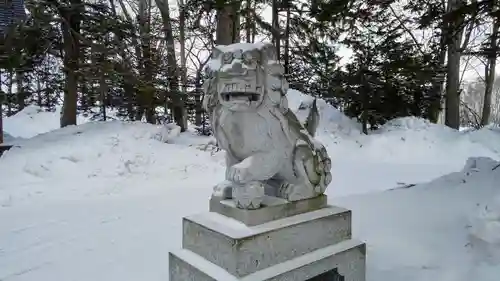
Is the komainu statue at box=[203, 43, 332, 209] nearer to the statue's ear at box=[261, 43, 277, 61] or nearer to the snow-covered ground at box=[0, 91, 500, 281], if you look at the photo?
the statue's ear at box=[261, 43, 277, 61]

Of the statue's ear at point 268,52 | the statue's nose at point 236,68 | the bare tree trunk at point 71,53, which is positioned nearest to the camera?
the statue's nose at point 236,68

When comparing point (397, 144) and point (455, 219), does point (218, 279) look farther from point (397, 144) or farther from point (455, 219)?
point (397, 144)

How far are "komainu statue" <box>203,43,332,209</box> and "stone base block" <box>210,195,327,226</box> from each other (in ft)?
0.10

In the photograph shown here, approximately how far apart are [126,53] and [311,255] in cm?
588

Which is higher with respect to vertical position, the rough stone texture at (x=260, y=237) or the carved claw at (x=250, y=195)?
the carved claw at (x=250, y=195)

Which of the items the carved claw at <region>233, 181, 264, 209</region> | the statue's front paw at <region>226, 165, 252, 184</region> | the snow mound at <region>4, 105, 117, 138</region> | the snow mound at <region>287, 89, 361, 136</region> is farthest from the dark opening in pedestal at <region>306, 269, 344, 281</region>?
the snow mound at <region>4, 105, 117, 138</region>

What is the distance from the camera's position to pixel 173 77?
8.06 meters

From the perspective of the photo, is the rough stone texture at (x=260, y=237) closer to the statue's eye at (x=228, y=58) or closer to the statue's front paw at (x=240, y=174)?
the statue's front paw at (x=240, y=174)

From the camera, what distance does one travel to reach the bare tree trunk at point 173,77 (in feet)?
25.1

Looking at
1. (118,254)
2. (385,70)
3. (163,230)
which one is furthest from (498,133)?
(118,254)

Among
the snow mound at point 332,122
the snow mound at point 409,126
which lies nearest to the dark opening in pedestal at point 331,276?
the snow mound at point 332,122

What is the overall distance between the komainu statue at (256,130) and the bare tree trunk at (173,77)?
18.9 feet

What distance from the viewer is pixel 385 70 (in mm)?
8031

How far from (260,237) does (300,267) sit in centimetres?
29
